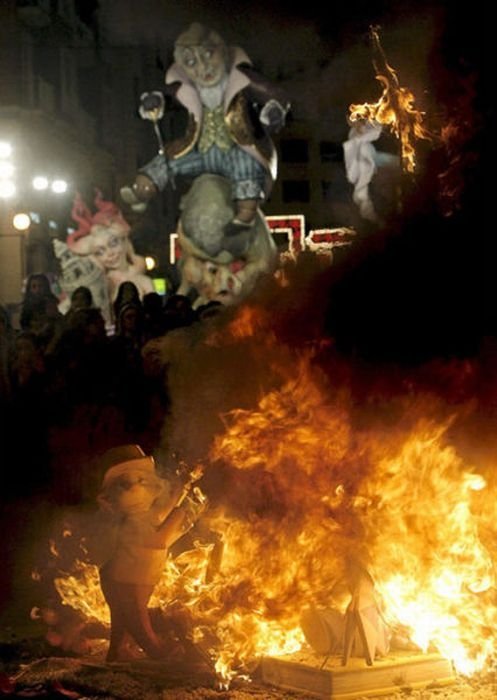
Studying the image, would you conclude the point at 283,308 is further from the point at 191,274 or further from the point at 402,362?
the point at 191,274

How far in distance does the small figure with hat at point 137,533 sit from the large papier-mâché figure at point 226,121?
52.2ft

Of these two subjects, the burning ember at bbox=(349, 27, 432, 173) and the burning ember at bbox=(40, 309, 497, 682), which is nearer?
the burning ember at bbox=(40, 309, 497, 682)

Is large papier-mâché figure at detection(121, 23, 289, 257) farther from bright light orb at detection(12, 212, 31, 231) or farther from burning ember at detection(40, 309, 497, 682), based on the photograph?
burning ember at detection(40, 309, 497, 682)

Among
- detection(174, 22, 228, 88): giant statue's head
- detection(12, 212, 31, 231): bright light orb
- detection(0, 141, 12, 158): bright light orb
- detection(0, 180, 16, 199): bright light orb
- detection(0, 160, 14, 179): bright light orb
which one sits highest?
detection(174, 22, 228, 88): giant statue's head

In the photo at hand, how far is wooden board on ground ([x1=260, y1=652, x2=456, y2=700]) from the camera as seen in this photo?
18.3 ft

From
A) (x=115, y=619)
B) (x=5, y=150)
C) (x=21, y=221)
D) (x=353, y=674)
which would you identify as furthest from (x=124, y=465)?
(x=5, y=150)

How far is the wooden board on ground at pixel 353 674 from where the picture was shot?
219 inches

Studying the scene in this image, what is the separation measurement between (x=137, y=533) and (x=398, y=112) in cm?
263

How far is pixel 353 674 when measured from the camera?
18.4 ft

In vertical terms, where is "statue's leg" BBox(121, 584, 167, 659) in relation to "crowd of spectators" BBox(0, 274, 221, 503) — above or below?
below

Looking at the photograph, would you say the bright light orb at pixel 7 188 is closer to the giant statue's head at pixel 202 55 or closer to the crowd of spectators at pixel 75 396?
the giant statue's head at pixel 202 55

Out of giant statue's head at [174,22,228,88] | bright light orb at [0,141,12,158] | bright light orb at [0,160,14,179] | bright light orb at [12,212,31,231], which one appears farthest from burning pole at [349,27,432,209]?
giant statue's head at [174,22,228,88]

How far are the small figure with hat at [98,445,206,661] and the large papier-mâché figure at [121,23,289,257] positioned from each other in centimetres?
1592

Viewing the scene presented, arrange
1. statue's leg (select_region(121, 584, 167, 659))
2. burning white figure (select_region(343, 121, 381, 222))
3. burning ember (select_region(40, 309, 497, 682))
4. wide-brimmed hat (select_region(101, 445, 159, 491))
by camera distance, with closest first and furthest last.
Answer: burning ember (select_region(40, 309, 497, 682)) < statue's leg (select_region(121, 584, 167, 659)) < wide-brimmed hat (select_region(101, 445, 159, 491)) < burning white figure (select_region(343, 121, 381, 222))
